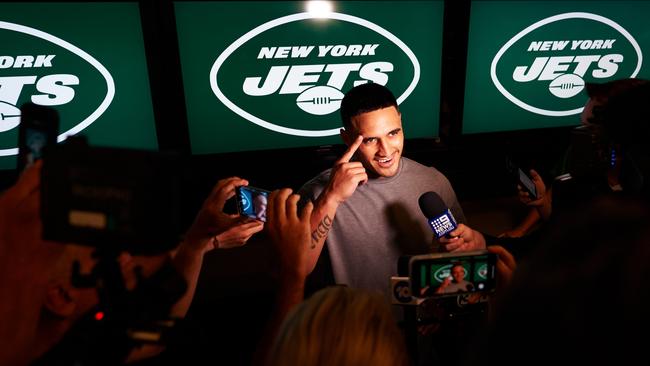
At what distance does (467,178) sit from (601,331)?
4.17m

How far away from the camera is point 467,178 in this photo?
4605 millimetres

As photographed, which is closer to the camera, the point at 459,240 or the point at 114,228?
the point at 114,228

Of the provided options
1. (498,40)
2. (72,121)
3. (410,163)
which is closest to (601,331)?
(410,163)

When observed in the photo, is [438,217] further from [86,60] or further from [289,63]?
[86,60]

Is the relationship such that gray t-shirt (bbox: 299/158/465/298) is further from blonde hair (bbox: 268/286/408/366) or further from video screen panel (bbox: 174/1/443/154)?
video screen panel (bbox: 174/1/443/154)

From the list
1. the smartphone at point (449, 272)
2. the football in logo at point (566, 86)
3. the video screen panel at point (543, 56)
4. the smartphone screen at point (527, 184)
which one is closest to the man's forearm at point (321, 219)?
the smartphone at point (449, 272)

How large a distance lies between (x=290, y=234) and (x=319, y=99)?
100.0 inches

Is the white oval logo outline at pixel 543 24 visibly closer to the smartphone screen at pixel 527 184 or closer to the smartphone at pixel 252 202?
the smartphone screen at pixel 527 184

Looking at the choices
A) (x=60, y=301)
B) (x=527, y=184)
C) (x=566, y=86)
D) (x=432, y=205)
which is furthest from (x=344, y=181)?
(x=566, y=86)

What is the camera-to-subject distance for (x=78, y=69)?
3.49 meters

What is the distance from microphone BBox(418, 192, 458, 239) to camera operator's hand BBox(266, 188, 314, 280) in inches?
23.0

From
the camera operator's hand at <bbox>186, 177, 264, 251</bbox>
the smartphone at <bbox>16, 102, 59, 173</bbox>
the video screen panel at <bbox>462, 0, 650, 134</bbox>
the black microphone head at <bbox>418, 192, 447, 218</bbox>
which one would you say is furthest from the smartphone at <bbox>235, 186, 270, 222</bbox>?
the video screen panel at <bbox>462, 0, 650, 134</bbox>

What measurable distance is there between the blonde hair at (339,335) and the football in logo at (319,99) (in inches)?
116

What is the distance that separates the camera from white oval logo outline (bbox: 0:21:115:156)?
Result: 10.9 feet
